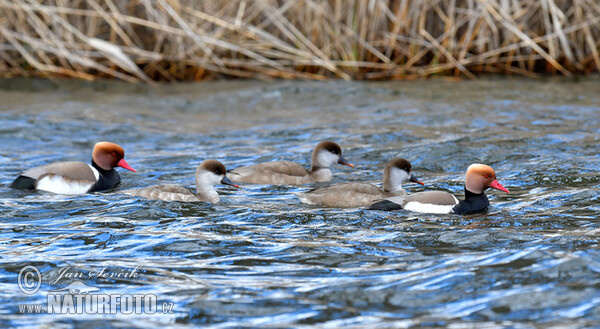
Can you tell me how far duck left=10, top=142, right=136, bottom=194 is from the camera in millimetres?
7895

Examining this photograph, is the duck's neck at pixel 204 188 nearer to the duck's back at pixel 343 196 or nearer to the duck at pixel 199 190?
the duck at pixel 199 190

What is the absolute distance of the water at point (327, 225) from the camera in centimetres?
457

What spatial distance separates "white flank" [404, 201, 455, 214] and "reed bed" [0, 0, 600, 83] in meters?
6.83

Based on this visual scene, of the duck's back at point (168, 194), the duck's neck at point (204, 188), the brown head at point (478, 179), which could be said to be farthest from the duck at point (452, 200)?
the duck's back at point (168, 194)

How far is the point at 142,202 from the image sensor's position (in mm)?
7219

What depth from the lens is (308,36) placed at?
13977 millimetres

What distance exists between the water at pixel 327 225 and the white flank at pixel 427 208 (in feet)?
0.39

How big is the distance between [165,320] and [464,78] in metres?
11.0

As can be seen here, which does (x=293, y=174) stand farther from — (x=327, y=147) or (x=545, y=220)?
(x=545, y=220)

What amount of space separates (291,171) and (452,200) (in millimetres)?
2080

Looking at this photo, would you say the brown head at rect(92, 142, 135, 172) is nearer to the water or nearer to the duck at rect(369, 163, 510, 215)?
the water

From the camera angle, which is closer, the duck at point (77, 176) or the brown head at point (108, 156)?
the duck at point (77, 176)

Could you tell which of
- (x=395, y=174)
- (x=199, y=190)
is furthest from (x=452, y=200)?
(x=199, y=190)

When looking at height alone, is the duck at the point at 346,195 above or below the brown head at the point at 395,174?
below
